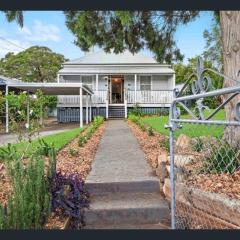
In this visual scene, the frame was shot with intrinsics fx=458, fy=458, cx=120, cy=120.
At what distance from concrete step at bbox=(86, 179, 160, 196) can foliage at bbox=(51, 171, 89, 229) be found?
12.0 inches

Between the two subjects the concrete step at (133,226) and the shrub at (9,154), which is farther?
the shrub at (9,154)

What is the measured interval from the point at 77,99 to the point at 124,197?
25.7 metres

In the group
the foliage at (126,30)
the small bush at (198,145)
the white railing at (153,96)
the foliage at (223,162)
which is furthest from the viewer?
the white railing at (153,96)

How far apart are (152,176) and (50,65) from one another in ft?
154

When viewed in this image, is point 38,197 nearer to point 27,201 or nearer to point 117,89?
point 27,201

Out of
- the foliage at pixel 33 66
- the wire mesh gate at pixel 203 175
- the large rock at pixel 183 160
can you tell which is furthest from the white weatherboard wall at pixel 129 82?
the wire mesh gate at pixel 203 175

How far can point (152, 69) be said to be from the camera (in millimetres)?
33969

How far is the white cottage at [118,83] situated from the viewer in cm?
3222

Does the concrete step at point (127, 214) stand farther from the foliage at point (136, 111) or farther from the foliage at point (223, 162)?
the foliage at point (136, 111)

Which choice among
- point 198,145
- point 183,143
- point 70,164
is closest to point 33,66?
point 70,164

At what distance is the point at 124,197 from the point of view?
688 cm

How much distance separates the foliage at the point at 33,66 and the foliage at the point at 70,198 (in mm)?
46285

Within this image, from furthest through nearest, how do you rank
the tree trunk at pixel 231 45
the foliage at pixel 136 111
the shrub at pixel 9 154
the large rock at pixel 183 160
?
the foliage at pixel 136 111
the tree trunk at pixel 231 45
the large rock at pixel 183 160
the shrub at pixel 9 154

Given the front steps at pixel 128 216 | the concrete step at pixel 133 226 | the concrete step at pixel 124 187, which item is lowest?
the concrete step at pixel 133 226
